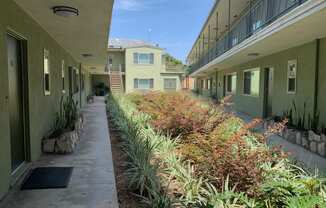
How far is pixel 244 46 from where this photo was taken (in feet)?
35.0

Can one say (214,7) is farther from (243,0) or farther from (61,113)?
(61,113)

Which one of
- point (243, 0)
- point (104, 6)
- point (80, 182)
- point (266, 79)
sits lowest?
point (80, 182)

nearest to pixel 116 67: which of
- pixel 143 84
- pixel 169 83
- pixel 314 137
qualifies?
pixel 143 84

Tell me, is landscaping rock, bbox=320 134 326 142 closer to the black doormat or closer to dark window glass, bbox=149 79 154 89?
the black doormat

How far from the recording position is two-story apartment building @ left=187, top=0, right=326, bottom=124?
23.3 feet

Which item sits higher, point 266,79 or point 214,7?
point 214,7

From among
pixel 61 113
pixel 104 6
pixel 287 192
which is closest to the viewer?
pixel 287 192

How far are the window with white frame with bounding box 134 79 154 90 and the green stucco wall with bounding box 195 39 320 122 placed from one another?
16.8m

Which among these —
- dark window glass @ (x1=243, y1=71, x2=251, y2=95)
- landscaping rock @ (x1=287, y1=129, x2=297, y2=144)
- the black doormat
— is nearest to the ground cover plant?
the black doormat

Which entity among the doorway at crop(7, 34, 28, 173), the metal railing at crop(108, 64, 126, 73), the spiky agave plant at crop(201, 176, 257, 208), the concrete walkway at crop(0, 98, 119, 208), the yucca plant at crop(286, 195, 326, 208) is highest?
the metal railing at crop(108, 64, 126, 73)

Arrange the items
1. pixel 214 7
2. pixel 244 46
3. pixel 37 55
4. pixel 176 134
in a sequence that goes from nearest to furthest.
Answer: pixel 37 55
pixel 176 134
pixel 244 46
pixel 214 7

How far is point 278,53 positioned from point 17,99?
1027 centimetres

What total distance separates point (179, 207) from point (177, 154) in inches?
72.1

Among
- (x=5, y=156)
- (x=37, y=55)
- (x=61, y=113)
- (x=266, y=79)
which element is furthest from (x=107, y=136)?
(x=266, y=79)
